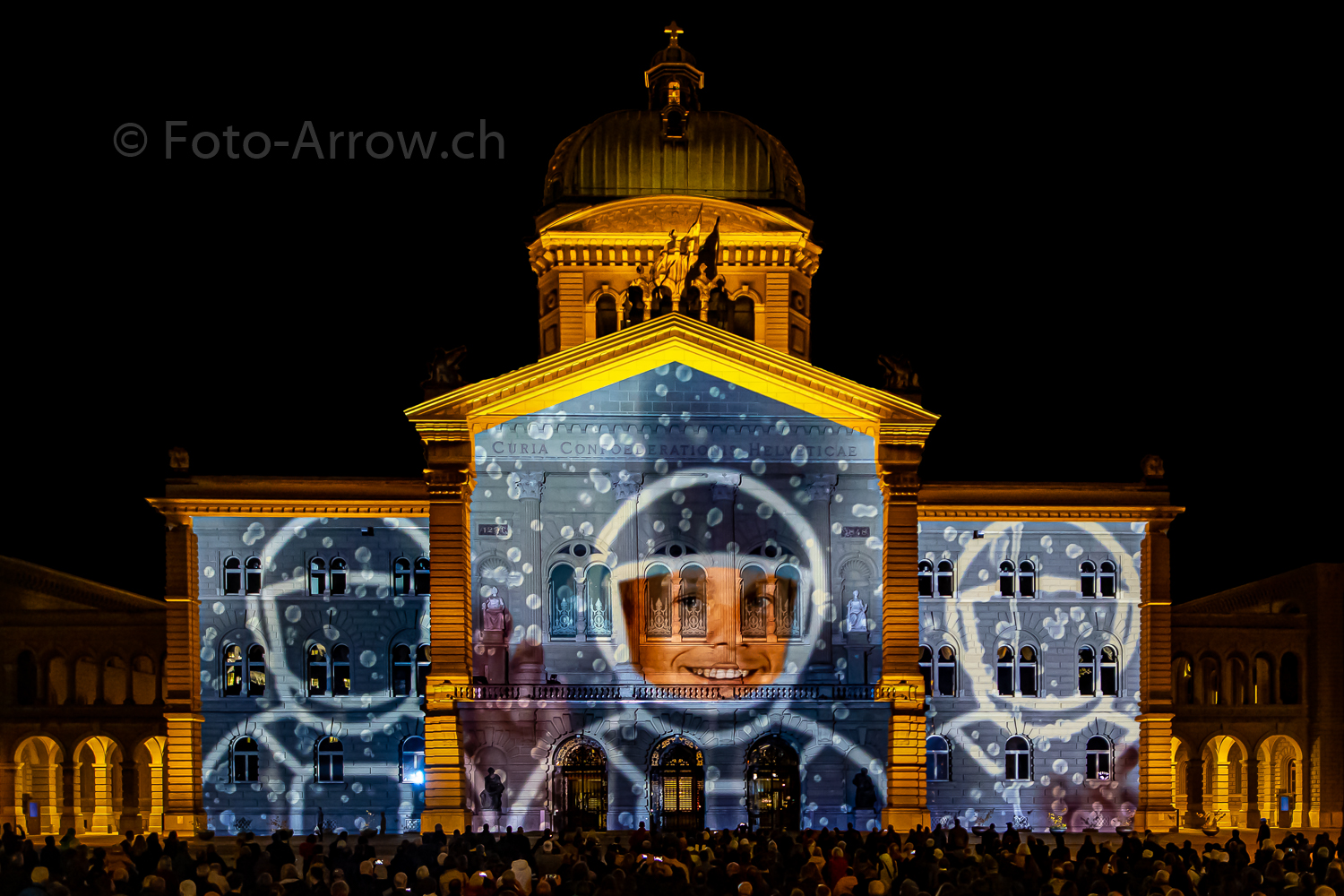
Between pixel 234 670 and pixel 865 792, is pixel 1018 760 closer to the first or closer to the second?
pixel 865 792

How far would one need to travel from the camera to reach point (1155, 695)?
65.3 m

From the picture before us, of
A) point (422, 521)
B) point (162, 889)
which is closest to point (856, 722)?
point (422, 521)

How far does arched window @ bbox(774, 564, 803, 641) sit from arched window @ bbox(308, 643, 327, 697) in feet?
46.2

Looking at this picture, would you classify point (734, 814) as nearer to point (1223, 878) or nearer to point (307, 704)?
point (307, 704)

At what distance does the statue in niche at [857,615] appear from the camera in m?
61.7

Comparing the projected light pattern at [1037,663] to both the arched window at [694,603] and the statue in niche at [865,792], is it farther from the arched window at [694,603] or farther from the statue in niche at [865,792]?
the arched window at [694,603]

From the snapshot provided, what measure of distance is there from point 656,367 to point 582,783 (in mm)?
12162

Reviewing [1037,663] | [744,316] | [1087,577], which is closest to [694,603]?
[1037,663]

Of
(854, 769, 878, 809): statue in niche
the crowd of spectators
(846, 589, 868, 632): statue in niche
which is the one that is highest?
(846, 589, 868, 632): statue in niche

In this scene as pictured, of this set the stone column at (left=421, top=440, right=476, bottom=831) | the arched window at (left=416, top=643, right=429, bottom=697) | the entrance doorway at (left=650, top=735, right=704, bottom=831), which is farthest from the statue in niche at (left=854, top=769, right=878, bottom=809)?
the arched window at (left=416, top=643, right=429, bottom=697)

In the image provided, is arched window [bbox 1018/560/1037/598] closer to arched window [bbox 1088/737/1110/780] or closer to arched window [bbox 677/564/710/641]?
arched window [bbox 1088/737/1110/780]

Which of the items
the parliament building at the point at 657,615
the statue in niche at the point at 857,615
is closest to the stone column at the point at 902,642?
the parliament building at the point at 657,615

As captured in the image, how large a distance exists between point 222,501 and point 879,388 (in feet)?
66.2

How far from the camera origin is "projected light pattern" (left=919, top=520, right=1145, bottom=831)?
65.1 m
